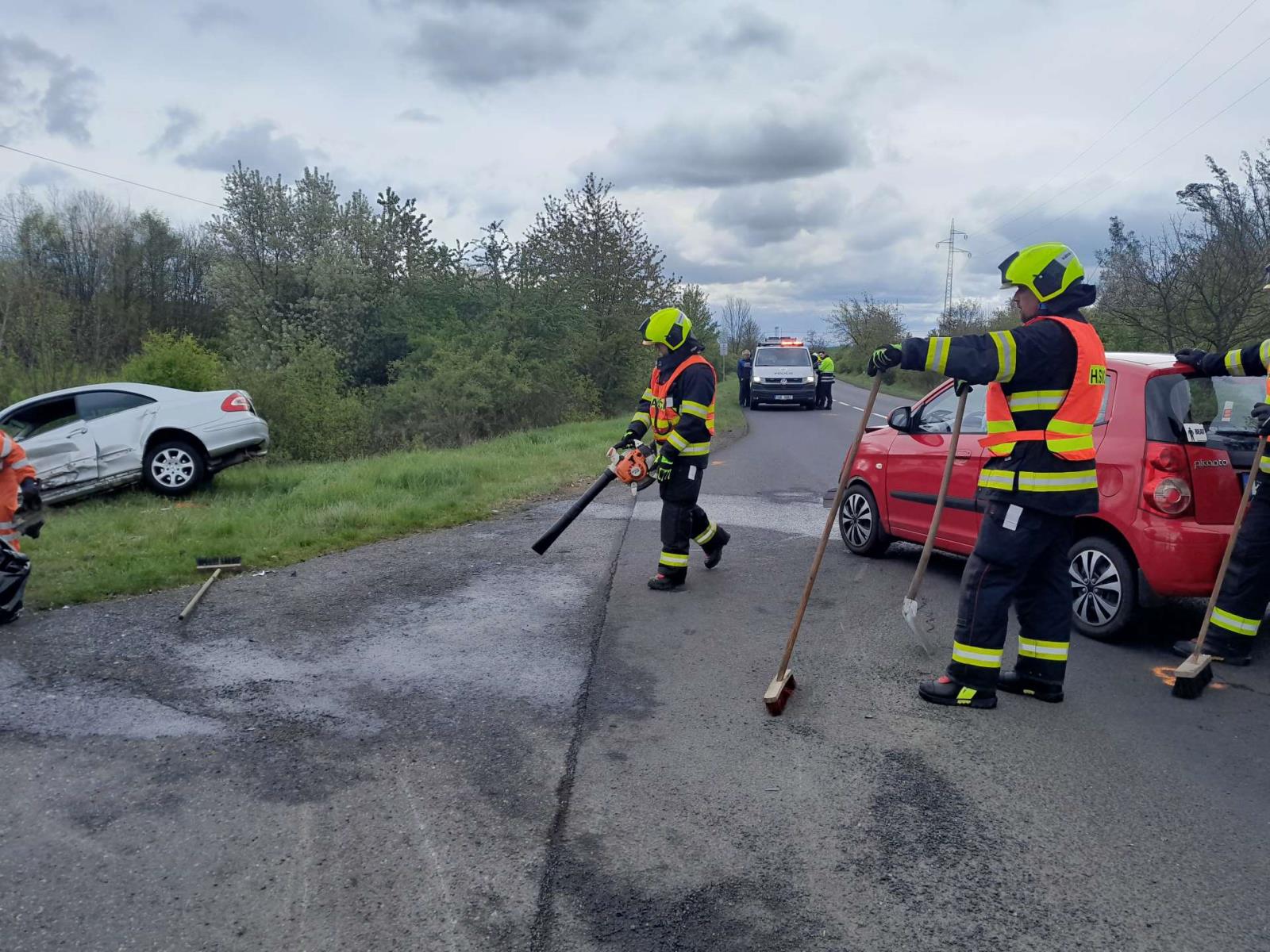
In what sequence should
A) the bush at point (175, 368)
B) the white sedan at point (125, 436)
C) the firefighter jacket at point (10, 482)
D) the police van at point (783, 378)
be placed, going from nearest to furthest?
the firefighter jacket at point (10, 482)
the white sedan at point (125, 436)
the bush at point (175, 368)
the police van at point (783, 378)

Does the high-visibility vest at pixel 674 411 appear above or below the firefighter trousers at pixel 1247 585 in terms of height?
above

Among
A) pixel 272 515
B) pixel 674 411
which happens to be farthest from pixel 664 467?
pixel 272 515

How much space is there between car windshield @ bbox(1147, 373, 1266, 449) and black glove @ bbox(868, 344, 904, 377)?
2111mm

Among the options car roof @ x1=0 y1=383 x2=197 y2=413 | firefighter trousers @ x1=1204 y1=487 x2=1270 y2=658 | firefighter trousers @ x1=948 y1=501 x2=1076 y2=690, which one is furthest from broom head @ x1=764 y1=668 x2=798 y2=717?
car roof @ x1=0 y1=383 x2=197 y2=413

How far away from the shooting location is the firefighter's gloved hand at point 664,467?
675cm

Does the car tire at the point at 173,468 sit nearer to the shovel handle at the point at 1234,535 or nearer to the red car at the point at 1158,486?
the red car at the point at 1158,486

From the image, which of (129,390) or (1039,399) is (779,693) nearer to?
(1039,399)

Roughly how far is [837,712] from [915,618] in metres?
1.81

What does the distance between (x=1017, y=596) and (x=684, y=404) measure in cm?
281

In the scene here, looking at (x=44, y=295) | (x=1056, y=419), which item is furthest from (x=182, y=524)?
(x=44, y=295)

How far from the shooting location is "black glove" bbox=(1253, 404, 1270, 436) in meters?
4.97

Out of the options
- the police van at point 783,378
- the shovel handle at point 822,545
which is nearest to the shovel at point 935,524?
the shovel handle at point 822,545

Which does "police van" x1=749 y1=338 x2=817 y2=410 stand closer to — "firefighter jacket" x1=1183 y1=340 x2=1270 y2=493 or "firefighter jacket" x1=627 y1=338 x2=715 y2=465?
"firefighter jacket" x1=627 y1=338 x2=715 y2=465

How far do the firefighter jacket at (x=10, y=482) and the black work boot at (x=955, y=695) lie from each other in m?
5.73
